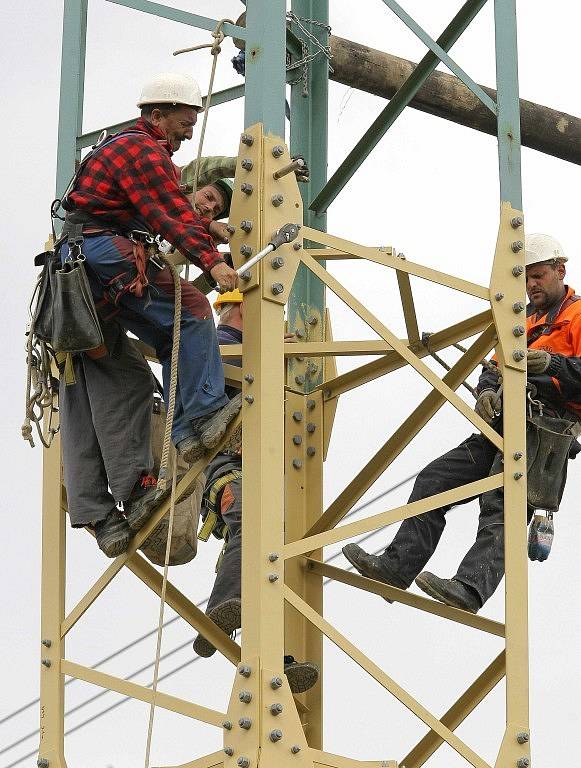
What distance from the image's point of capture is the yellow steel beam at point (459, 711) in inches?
447

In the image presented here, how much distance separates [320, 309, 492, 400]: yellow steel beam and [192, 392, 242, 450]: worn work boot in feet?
5.79

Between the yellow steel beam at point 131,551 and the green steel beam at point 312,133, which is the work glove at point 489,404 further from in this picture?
the yellow steel beam at point 131,551

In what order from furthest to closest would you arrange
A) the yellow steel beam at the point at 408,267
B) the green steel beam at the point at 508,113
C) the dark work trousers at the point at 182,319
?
the green steel beam at the point at 508,113
the yellow steel beam at the point at 408,267
the dark work trousers at the point at 182,319

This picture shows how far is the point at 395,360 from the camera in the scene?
12.3 m

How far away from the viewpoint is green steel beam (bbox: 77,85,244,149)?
1192 centimetres

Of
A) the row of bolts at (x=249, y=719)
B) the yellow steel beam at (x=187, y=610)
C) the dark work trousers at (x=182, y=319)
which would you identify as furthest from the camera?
the yellow steel beam at (x=187, y=610)

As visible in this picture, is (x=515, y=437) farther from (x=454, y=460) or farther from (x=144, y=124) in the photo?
(x=144, y=124)

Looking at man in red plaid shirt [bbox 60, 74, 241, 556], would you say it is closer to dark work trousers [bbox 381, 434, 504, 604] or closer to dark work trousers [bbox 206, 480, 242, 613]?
dark work trousers [bbox 206, 480, 242, 613]

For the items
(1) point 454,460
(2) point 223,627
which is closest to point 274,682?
(2) point 223,627

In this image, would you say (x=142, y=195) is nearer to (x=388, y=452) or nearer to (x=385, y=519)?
(x=385, y=519)

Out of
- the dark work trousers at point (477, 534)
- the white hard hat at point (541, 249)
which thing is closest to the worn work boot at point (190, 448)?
the dark work trousers at point (477, 534)

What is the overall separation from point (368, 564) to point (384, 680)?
5.62ft

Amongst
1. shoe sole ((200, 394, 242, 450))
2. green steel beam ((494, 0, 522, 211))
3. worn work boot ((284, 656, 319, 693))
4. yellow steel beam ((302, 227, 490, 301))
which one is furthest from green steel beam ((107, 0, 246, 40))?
worn work boot ((284, 656, 319, 693))

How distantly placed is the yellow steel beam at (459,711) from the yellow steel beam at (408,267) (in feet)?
6.92
